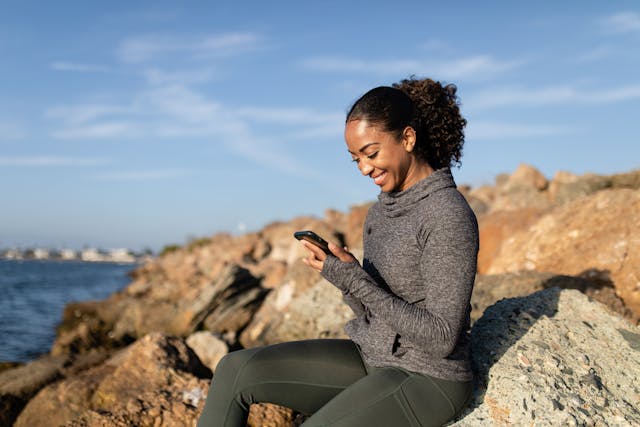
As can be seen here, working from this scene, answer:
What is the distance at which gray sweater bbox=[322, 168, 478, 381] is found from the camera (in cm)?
273

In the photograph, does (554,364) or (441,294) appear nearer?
(441,294)

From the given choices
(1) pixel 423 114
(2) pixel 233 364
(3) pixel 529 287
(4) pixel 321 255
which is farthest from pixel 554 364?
(3) pixel 529 287

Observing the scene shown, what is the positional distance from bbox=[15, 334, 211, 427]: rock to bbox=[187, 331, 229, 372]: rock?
1.88 m

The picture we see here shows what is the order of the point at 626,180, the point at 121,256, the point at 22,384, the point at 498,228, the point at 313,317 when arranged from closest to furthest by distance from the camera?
the point at 313,317 < the point at 22,384 < the point at 498,228 < the point at 626,180 < the point at 121,256

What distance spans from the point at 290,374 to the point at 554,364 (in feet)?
4.61

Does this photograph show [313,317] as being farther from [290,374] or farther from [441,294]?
[441,294]

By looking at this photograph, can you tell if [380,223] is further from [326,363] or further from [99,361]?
[99,361]

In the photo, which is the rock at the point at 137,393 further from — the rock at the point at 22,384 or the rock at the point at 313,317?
the rock at the point at 313,317

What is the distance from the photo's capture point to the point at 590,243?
267 inches

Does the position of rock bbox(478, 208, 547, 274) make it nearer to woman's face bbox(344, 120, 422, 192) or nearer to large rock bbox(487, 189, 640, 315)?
large rock bbox(487, 189, 640, 315)

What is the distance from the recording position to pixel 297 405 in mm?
3252

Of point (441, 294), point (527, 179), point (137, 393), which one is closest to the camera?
point (441, 294)

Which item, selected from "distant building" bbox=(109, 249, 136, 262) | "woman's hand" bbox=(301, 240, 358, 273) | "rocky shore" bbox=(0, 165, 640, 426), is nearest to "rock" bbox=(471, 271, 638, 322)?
"rocky shore" bbox=(0, 165, 640, 426)

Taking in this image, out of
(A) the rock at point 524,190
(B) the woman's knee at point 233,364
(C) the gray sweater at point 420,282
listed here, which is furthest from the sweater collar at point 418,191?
(A) the rock at point 524,190
